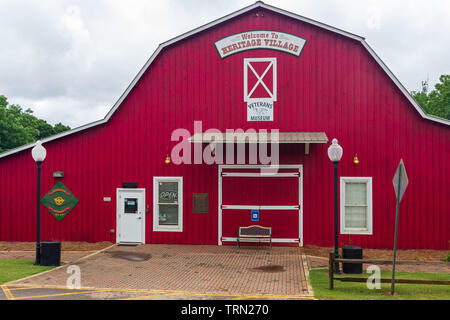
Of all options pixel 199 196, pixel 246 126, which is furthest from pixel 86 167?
pixel 246 126

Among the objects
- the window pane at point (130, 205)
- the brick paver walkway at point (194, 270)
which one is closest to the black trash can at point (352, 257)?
the brick paver walkway at point (194, 270)

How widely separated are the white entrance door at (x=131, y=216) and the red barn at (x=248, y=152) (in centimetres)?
4

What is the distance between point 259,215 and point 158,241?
4.22 m

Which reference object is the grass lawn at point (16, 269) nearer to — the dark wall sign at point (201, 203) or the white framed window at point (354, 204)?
the dark wall sign at point (201, 203)

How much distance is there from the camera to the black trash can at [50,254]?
1279cm

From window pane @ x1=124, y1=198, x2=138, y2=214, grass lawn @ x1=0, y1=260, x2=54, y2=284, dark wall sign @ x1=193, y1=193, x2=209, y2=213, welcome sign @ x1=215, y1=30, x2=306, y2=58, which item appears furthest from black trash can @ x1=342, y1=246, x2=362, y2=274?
grass lawn @ x1=0, y1=260, x2=54, y2=284

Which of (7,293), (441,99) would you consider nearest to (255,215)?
(7,293)

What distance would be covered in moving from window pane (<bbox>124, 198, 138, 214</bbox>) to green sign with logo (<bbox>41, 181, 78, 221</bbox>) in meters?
2.13

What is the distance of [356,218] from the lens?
15648 mm

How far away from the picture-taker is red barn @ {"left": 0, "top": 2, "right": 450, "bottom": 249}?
15414mm

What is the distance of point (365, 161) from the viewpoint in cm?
1554

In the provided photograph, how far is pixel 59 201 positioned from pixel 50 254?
4393 millimetres

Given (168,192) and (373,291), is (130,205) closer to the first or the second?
(168,192)

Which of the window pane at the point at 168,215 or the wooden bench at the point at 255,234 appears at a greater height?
the window pane at the point at 168,215
